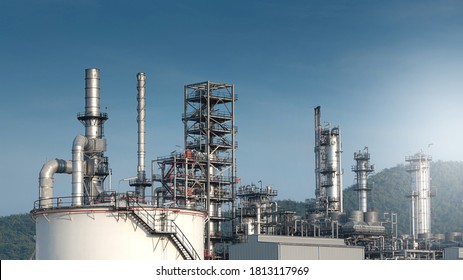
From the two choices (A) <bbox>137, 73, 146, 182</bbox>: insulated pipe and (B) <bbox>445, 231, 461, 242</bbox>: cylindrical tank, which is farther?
(B) <bbox>445, 231, 461, 242</bbox>: cylindrical tank

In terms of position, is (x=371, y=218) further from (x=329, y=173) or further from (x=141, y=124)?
(x=141, y=124)

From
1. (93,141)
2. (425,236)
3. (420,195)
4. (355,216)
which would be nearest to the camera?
(93,141)

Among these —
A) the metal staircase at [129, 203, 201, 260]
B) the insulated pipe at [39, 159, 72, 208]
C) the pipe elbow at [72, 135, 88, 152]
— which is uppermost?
the pipe elbow at [72, 135, 88, 152]

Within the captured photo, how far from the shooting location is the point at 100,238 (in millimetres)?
46062

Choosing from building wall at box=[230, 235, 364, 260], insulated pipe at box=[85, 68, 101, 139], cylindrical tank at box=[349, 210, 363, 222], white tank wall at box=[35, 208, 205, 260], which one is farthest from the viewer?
cylindrical tank at box=[349, 210, 363, 222]

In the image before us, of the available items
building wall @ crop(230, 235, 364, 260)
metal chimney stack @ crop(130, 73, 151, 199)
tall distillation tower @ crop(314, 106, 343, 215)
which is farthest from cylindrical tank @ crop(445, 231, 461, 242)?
metal chimney stack @ crop(130, 73, 151, 199)

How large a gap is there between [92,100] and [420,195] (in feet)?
151

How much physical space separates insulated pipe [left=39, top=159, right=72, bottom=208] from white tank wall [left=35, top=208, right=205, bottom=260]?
9622mm

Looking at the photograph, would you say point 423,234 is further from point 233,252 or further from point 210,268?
point 210,268

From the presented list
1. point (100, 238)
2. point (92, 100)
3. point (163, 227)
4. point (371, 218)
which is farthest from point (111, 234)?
point (371, 218)

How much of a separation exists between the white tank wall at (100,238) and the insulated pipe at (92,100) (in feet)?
58.3

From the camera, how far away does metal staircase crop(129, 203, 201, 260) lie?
46.4 m

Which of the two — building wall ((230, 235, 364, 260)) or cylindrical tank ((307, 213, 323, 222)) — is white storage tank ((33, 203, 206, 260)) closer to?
building wall ((230, 235, 364, 260))

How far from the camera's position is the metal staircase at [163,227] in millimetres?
46438
